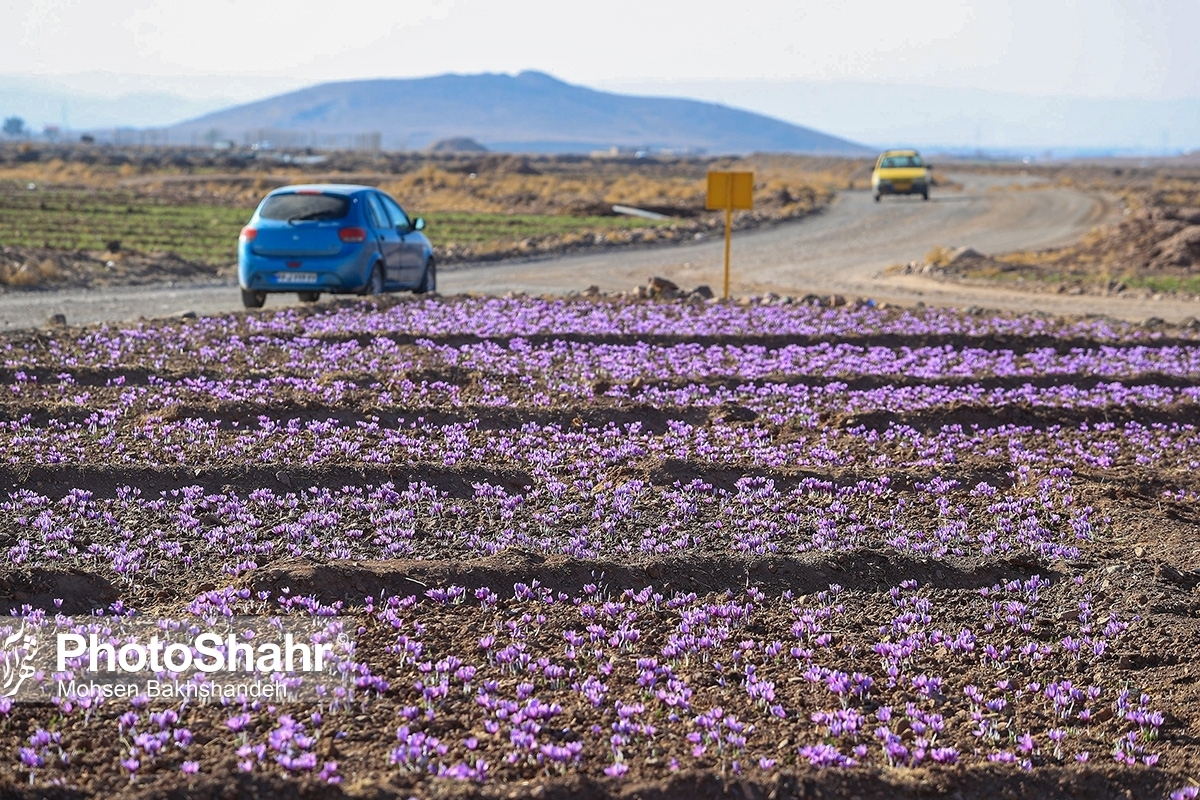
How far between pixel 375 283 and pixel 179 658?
13.3 meters

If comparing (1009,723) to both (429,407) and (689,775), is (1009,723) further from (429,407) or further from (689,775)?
(429,407)

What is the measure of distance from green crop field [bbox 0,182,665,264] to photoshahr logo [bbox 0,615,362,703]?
23.0 meters

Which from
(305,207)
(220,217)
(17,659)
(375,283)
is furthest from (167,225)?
(17,659)

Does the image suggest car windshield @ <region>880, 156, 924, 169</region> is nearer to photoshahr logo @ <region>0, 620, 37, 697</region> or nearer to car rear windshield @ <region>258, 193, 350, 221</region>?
car rear windshield @ <region>258, 193, 350, 221</region>

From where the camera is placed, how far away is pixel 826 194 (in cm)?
6319

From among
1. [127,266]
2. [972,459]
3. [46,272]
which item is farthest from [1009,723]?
[127,266]

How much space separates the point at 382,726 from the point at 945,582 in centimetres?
319

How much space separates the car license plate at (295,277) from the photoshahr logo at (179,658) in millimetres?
12042

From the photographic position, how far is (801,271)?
28250mm

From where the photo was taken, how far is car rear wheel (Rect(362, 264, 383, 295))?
18.3m

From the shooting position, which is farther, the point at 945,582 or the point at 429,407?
the point at 429,407

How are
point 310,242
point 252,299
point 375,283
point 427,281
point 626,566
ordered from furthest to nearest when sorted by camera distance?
point 427,281
point 375,283
point 252,299
point 310,242
point 626,566

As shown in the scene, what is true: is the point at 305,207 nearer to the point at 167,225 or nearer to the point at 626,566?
the point at 626,566

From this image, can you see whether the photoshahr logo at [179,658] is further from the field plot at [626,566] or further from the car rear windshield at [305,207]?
the car rear windshield at [305,207]
